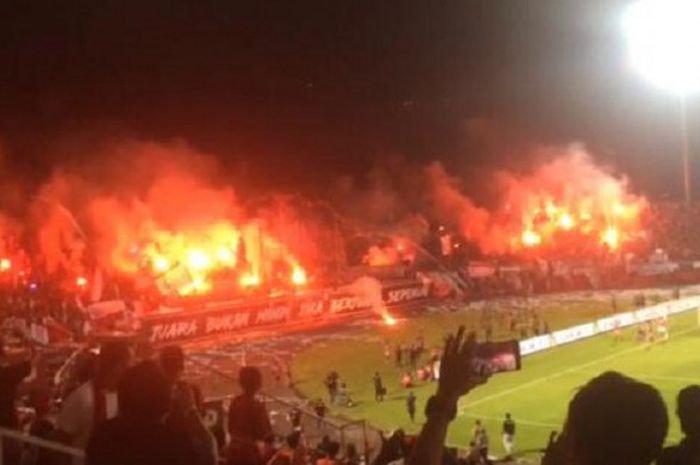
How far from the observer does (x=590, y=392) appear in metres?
3.39

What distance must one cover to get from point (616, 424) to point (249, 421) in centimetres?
484

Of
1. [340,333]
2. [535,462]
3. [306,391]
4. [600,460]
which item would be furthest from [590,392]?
[340,333]

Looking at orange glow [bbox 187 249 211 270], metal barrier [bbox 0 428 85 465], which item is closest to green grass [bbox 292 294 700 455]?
orange glow [bbox 187 249 211 270]

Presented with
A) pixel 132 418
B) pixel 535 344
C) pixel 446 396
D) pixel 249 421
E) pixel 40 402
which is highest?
pixel 446 396

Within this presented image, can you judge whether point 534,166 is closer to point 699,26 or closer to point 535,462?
point 699,26

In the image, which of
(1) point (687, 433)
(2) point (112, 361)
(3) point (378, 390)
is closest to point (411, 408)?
(3) point (378, 390)

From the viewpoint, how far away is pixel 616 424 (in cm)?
333

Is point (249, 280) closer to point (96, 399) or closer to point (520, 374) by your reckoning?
point (520, 374)

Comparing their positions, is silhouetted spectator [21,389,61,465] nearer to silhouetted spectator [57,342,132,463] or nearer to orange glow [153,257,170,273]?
silhouetted spectator [57,342,132,463]

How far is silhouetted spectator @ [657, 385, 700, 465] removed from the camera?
159 inches

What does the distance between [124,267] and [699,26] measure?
3630 cm

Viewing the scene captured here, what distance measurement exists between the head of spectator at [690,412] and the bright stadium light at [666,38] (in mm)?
38728

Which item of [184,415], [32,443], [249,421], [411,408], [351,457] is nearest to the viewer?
[184,415]

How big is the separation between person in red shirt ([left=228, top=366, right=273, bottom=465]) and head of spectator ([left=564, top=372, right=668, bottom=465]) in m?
4.51
